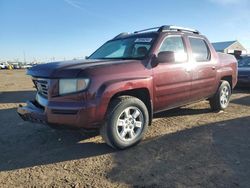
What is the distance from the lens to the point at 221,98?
704 cm

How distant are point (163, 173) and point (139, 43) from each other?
2.59m

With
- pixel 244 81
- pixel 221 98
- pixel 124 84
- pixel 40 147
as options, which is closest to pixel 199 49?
pixel 221 98

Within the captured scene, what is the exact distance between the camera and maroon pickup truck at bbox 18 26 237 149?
396cm

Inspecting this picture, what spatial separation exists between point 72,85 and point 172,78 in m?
1.97

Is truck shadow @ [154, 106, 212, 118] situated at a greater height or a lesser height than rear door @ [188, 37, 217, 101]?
lesser

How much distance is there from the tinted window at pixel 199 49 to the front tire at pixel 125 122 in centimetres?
208

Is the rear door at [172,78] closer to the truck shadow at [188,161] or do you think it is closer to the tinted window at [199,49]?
the tinted window at [199,49]

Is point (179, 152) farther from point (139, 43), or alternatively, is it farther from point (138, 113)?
point (139, 43)

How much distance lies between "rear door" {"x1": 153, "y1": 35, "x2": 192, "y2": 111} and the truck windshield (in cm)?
28

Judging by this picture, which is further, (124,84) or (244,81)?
(244,81)

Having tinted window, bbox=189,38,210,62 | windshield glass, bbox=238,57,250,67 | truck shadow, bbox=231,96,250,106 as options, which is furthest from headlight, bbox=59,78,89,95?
windshield glass, bbox=238,57,250,67

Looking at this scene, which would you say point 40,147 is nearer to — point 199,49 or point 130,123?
point 130,123

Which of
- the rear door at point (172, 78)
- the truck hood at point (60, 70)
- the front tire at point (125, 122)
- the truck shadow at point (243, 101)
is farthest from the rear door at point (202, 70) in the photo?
the truck shadow at point (243, 101)

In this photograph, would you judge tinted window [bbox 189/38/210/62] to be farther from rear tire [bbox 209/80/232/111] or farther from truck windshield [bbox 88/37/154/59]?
truck windshield [bbox 88/37/154/59]
